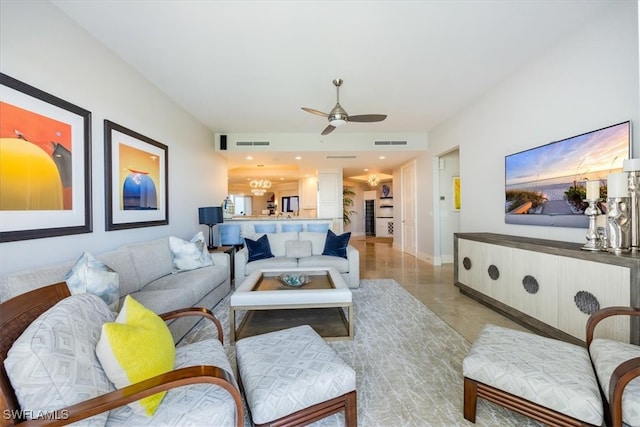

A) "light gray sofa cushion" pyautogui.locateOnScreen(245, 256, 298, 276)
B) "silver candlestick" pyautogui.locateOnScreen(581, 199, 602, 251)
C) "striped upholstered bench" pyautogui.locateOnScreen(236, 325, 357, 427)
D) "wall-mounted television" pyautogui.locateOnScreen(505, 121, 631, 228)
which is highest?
"wall-mounted television" pyautogui.locateOnScreen(505, 121, 631, 228)

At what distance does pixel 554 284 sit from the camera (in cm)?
230

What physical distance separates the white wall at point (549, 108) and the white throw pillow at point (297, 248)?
8.68 feet

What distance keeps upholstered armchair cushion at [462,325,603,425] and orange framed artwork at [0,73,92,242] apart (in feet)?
10.0

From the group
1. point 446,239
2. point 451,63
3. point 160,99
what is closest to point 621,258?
point 451,63

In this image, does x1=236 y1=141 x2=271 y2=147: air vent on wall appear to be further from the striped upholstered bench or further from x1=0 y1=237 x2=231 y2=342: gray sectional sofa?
the striped upholstered bench

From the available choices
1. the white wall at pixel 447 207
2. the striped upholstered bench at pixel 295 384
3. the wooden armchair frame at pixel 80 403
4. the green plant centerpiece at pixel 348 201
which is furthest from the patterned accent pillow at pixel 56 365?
the green plant centerpiece at pixel 348 201

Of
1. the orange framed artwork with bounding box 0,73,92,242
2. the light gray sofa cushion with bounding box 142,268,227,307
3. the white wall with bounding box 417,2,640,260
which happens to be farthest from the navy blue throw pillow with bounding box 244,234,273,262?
the white wall with bounding box 417,2,640,260

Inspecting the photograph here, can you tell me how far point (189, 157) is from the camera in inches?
175

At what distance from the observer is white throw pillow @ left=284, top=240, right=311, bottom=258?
426 cm

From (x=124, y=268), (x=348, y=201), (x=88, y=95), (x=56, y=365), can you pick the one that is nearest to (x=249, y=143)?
(x=88, y=95)

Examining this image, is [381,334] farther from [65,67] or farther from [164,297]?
[65,67]

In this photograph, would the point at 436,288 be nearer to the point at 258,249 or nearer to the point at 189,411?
the point at 258,249

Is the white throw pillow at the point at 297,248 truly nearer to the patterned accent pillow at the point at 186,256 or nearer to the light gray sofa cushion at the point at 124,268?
the patterned accent pillow at the point at 186,256

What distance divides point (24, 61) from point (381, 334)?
→ 141 inches
